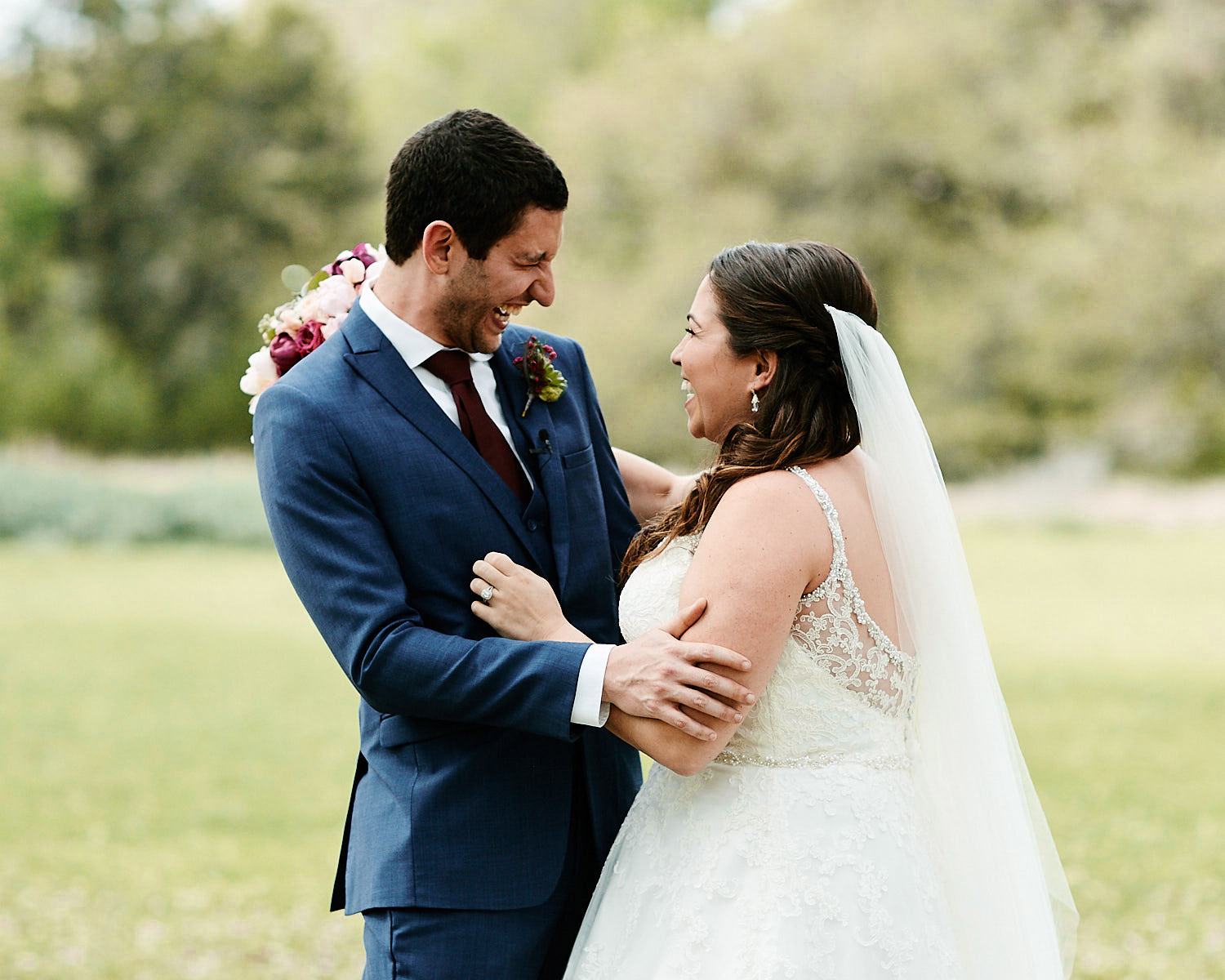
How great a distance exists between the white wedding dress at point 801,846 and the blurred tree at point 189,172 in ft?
104

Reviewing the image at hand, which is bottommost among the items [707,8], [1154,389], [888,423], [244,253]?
[888,423]

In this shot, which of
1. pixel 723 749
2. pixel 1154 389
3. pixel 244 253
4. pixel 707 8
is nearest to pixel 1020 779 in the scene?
pixel 723 749

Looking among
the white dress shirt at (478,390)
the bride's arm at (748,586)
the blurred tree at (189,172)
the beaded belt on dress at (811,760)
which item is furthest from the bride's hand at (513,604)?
the blurred tree at (189,172)

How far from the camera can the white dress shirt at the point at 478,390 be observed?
2.60 meters

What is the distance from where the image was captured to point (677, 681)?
8.38ft

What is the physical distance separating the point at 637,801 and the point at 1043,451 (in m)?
26.3

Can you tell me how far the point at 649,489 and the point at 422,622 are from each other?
3.41 ft

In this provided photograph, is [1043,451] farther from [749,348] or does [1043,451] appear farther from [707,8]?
[749,348]

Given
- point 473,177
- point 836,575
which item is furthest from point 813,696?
point 473,177

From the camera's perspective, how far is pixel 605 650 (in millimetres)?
2643

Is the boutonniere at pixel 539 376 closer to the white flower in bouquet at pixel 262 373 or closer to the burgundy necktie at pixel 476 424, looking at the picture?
the burgundy necktie at pixel 476 424

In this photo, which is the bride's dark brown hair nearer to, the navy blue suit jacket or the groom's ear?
the navy blue suit jacket

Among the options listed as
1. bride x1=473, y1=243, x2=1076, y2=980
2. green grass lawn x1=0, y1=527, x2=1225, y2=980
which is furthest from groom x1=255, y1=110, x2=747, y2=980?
green grass lawn x1=0, y1=527, x2=1225, y2=980

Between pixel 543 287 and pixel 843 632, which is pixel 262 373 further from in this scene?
pixel 843 632
